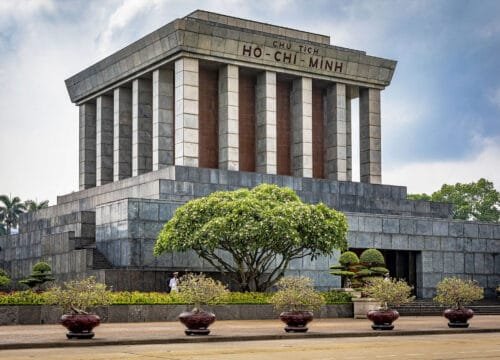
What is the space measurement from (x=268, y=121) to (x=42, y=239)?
1602cm

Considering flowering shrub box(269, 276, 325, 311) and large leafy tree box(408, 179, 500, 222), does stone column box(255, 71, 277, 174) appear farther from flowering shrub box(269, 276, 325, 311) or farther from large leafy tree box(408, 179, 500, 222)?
large leafy tree box(408, 179, 500, 222)

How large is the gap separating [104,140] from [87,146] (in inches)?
119

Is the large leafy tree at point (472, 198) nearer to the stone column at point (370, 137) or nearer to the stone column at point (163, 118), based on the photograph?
the stone column at point (370, 137)

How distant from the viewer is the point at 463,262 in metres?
54.0

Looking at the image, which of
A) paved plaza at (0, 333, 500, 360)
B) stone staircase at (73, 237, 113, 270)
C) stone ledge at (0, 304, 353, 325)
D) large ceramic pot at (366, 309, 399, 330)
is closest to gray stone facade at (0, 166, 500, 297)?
stone staircase at (73, 237, 113, 270)

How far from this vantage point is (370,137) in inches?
2408

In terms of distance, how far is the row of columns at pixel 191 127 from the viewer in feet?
174

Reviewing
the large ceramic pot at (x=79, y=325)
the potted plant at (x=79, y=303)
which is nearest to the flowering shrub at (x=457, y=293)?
the potted plant at (x=79, y=303)

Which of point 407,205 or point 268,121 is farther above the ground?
point 268,121

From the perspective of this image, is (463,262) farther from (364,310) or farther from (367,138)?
(364,310)

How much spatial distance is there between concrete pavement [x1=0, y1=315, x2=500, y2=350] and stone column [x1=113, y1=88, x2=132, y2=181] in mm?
26300

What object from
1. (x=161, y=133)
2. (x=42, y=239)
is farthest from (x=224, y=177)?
(x=42, y=239)

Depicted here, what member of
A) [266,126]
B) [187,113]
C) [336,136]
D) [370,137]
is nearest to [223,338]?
[187,113]

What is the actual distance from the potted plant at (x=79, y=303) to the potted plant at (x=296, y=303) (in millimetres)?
5912
